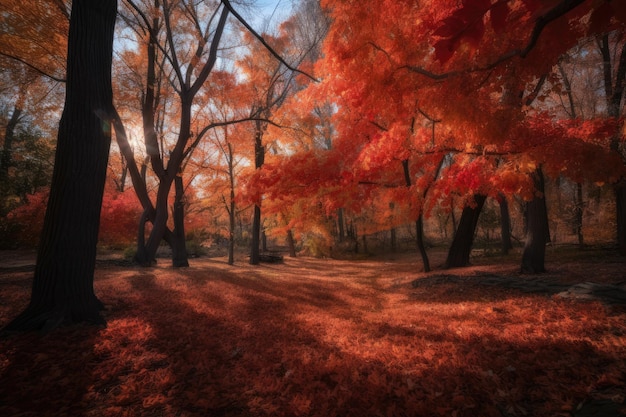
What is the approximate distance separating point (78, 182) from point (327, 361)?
14.0 ft

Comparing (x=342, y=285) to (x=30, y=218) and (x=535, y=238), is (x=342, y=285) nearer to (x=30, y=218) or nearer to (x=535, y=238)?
(x=535, y=238)

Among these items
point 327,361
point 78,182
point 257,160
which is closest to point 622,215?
point 327,361

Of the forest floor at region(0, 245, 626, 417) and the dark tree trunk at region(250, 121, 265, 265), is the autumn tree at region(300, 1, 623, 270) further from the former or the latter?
the dark tree trunk at region(250, 121, 265, 265)

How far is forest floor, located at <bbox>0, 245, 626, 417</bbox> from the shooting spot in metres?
2.34

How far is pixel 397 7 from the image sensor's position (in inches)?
222

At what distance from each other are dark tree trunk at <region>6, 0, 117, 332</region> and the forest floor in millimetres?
490

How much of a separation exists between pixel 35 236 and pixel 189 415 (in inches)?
781

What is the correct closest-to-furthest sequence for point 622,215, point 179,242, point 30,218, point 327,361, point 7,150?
point 327,361 → point 622,215 → point 179,242 → point 30,218 → point 7,150

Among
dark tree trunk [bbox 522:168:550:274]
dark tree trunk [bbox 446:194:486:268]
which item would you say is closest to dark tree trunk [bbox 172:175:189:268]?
dark tree trunk [bbox 446:194:486:268]

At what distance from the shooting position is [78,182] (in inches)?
152

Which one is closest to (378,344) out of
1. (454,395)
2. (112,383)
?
(454,395)

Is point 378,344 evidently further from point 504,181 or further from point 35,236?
point 35,236

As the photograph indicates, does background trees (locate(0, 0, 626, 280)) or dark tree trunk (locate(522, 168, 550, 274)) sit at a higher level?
background trees (locate(0, 0, 626, 280))

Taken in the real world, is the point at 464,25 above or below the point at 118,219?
above
